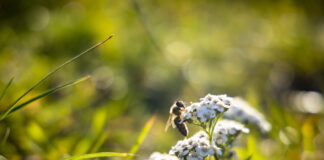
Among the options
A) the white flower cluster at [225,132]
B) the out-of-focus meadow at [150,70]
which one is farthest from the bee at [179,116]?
the out-of-focus meadow at [150,70]

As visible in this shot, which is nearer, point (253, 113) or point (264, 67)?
point (253, 113)

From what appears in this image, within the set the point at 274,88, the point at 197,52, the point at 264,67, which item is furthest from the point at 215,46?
the point at 274,88

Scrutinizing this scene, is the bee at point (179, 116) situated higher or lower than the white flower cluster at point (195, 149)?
higher

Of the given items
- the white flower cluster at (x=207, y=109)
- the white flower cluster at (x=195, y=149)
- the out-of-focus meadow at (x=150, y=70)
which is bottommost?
the white flower cluster at (x=195, y=149)

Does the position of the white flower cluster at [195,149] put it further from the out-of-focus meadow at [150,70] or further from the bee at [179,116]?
the out-of-focus meadow at [150,70]

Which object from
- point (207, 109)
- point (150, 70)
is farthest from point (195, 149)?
point (150, 70)

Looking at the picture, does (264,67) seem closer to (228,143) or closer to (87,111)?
(87,111)
